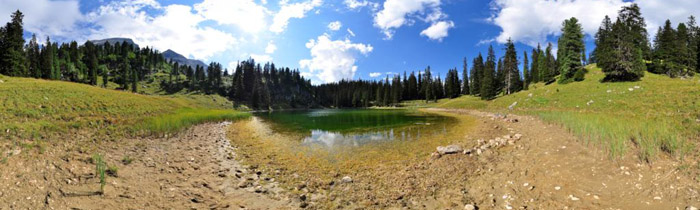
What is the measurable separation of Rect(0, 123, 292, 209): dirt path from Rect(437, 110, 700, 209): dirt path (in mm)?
6980

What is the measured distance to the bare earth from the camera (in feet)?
20.8

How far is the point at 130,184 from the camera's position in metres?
8.12

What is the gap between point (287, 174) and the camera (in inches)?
439

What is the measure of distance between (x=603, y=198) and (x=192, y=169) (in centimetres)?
1477

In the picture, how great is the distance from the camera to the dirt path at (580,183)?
6016 millimetres

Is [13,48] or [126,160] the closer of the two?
[126,160]

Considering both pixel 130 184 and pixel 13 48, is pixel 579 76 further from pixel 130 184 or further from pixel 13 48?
pixel 13 48

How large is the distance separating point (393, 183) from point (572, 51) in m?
63.8

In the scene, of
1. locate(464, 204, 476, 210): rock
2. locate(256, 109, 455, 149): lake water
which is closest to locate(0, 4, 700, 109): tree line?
locate(256, 109, 455, 149): lake water

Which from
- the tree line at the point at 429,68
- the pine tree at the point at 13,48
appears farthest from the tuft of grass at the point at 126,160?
the pine tree at the point at 13,48

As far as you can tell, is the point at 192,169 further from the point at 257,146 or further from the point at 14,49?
the point at 14,49

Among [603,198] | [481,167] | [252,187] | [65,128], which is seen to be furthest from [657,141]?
[65,128]

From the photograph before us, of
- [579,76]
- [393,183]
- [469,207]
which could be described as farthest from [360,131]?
[579,76]

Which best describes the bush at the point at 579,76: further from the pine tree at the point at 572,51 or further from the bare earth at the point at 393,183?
the bare earth at the point at 393,183
